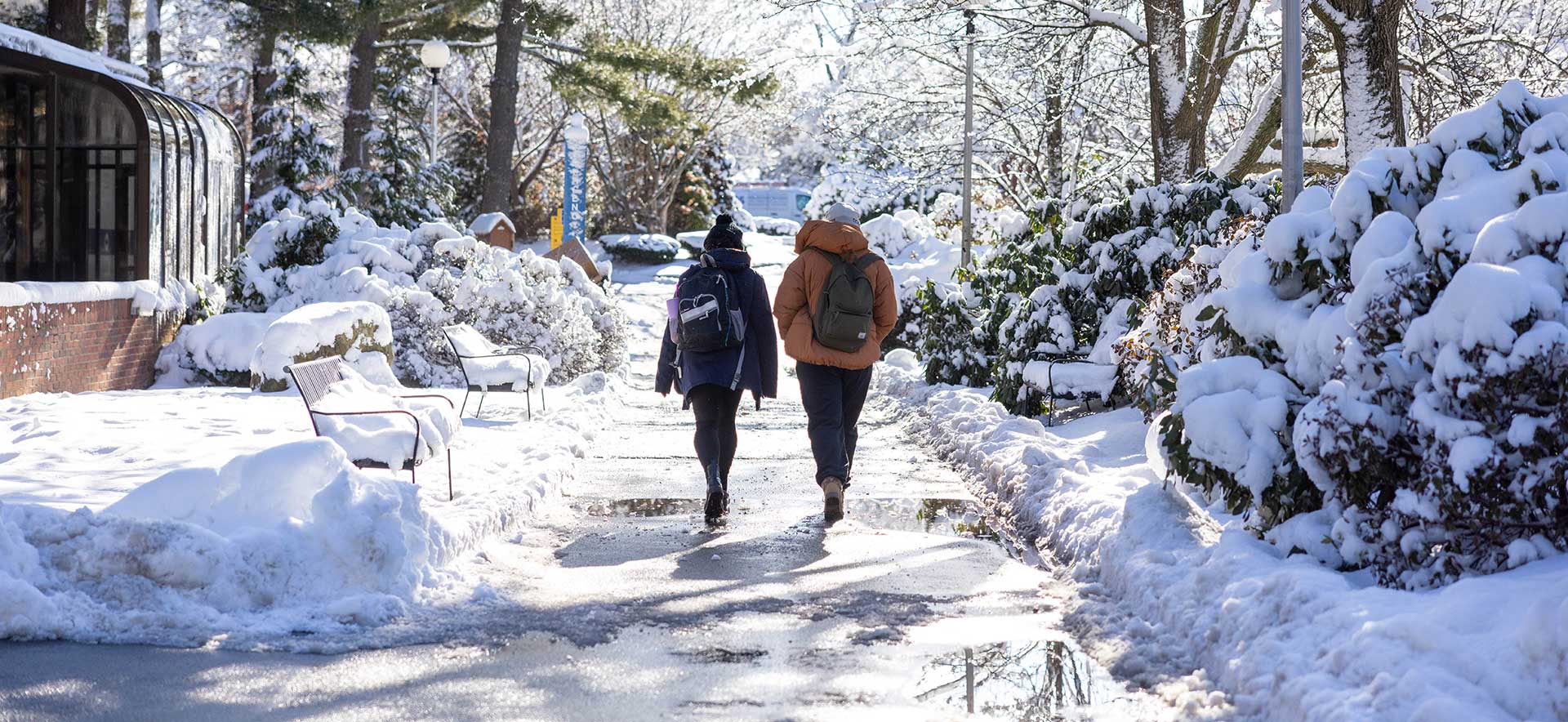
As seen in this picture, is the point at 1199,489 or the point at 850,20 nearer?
the point at 1199,489

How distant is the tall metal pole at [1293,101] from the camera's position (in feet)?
28.2

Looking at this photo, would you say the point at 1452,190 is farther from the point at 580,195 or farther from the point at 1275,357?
the point at 580,195

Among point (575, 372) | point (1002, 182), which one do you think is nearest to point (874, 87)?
point (1002, 182)

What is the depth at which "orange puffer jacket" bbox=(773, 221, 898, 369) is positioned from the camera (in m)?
8.48

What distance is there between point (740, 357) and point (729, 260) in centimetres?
54

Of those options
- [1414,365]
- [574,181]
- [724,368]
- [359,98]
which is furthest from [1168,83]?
[359,98]

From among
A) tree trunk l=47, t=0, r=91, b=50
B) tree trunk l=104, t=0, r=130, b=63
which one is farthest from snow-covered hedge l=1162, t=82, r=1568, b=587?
tree trunk l=104, t=0, r=130, b=63

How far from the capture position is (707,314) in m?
8.37

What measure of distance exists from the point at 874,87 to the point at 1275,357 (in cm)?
2207

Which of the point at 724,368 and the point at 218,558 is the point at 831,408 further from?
the point at 218,558

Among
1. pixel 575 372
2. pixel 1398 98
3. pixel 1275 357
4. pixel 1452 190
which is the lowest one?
pixel 575 372

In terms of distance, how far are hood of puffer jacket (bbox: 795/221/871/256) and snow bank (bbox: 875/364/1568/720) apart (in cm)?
178

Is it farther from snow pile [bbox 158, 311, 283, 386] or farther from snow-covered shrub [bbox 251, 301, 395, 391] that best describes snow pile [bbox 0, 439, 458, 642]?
snow pile [bbox 158, 311, 283, 386]

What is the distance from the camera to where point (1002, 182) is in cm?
2708
